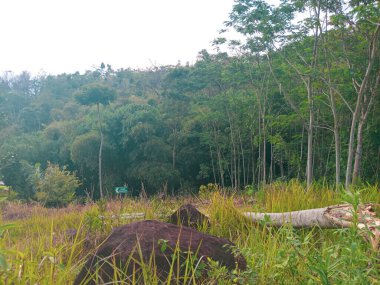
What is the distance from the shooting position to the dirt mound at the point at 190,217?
429 centimetres

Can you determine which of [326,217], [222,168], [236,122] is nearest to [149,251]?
[326,217]

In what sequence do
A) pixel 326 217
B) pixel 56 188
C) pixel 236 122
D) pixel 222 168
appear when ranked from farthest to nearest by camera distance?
1. pixel 222 168
2. pixel 236 122
3. pixel 56 188
4. pixel 326 217

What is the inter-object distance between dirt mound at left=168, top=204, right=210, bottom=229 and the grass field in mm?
114

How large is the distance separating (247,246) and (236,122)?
18.0 meters

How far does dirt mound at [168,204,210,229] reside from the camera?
429cm

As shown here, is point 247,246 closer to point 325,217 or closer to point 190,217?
point 325,217

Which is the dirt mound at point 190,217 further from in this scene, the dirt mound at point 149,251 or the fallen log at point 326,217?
the dirt mound at point 149,251

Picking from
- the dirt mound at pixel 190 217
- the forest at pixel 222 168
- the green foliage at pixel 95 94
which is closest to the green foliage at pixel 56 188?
the forest at pixel 222 168

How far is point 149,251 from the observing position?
7.97 feet

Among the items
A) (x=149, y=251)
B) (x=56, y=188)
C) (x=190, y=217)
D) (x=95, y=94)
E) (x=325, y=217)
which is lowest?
(x=56, y=188)

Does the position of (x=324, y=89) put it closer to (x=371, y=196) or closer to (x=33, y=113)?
(x=371, y=196)

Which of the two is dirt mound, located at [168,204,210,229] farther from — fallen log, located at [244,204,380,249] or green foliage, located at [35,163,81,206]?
green foliage, located at [35,163,81,206]

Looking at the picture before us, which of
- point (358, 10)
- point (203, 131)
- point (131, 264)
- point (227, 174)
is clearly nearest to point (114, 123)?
point (203, 131)

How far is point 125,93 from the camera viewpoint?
119 feet
